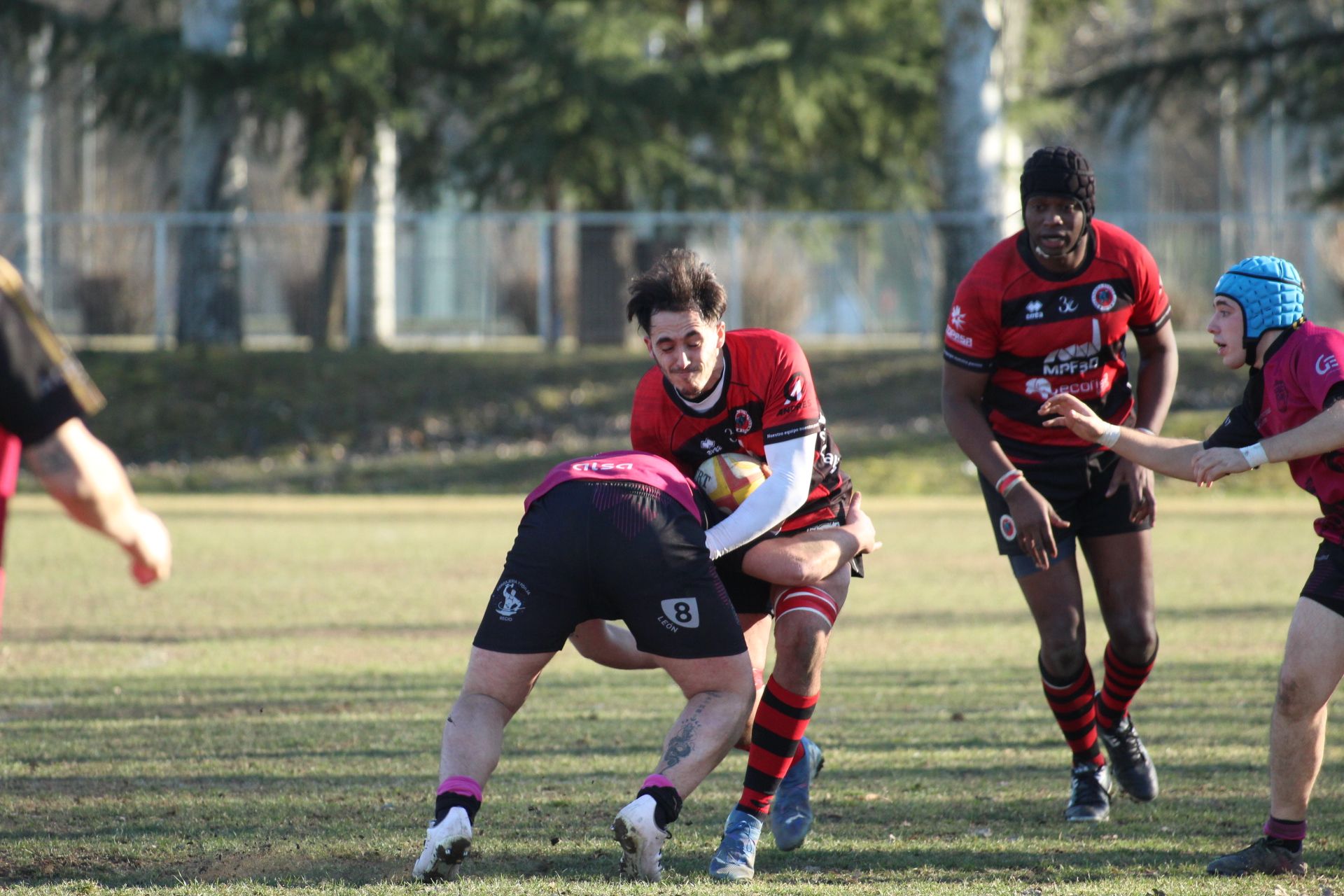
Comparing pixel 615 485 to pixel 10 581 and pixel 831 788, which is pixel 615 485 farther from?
pixel 10 581

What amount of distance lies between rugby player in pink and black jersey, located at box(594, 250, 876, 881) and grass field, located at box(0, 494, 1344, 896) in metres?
0.25

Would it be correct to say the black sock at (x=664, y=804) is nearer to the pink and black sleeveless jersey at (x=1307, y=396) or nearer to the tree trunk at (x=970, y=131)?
the pink and black sleeveless jersey at (x=1307, y=396)

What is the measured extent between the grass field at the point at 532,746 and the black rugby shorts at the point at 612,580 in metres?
0.71

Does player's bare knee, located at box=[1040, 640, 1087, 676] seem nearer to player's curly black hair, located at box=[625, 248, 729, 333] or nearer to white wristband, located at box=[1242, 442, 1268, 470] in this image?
white wristband, located at box=[1242, 442, 1268, 470]

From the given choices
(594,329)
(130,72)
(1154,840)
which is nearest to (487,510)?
(594,329)

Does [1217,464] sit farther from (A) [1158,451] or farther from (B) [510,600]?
(B) [510,600]

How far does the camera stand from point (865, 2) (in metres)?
26.0

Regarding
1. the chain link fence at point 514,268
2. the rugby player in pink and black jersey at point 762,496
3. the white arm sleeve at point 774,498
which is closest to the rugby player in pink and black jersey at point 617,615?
the white arm sleeve at point 774,498

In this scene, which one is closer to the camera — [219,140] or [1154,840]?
[1154,840]

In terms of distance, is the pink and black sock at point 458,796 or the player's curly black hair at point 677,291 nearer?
the pink and black sock at point 458,796

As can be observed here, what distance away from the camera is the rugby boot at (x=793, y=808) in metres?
Result: 4.92

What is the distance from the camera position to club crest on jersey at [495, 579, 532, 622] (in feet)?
14.3

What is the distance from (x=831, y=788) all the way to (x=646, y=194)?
68.9 ft

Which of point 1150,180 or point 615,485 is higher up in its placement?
point 1150,180
